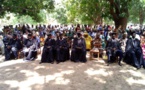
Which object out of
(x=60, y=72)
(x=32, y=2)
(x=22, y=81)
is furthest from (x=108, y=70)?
(x=32, y=2)

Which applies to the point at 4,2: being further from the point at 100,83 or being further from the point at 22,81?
the point at 100,83

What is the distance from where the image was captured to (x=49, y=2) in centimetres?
2094

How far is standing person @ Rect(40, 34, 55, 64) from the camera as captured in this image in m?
10.4

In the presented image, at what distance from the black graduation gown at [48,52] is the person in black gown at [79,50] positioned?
1.05 metres

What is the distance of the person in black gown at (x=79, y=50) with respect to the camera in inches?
409

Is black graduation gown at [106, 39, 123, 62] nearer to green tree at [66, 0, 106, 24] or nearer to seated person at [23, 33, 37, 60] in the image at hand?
seated person at [23, 33, 37, 60]

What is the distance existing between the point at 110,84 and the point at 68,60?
12.2 feet

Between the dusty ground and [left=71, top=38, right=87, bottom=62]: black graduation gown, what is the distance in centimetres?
50

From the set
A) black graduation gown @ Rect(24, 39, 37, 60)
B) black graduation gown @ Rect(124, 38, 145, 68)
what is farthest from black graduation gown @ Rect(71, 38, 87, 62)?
black graduation gown @ Rect(24, 39, 37, 60)

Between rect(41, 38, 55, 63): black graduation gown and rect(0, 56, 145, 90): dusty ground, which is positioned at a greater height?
rect(41, 38, 55, 63): black graduation gown

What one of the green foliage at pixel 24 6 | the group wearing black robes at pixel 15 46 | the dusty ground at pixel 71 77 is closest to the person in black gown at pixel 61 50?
the dusty ground at pixel 71 77

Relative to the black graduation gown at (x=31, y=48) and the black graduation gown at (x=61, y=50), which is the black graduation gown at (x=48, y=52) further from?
the black graduation gown at (x=31, y=48)

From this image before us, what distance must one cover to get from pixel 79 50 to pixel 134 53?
267 cm

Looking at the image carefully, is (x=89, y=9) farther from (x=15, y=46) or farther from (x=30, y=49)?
(x=30, y=49)
